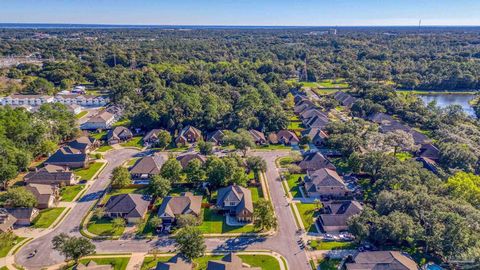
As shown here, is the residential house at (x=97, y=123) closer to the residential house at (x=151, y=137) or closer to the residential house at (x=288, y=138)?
the residential house at (x=151, y=137)

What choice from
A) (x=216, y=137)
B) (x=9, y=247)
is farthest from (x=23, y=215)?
(x=216, y=137)

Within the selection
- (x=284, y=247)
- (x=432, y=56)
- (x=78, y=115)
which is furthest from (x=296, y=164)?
(x=432, y=56)

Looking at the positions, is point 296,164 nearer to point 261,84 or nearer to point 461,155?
point 461,155

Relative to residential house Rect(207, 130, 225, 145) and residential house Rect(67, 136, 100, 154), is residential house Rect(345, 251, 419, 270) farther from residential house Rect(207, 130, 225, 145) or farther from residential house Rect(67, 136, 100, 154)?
residential house Rect(67, 136, 100, 154)

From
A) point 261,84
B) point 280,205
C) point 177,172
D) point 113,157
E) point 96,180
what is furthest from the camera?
point 261,84

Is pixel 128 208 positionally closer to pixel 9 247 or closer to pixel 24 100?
pixel 9 247

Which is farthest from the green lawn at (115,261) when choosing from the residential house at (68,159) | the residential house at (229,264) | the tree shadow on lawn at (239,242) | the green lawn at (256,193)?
the residential house at (68,159)

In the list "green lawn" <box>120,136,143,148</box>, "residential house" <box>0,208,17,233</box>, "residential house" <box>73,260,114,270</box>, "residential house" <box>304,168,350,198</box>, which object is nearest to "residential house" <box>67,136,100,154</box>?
"green lawn" <box>120,136,143,148</box>
